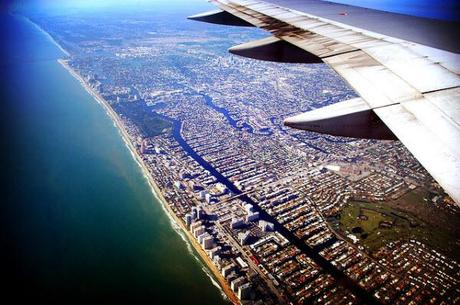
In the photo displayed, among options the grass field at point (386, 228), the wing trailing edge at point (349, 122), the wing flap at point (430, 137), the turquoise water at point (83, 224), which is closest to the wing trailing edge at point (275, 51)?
the wing trailing edge at point (349, 122)

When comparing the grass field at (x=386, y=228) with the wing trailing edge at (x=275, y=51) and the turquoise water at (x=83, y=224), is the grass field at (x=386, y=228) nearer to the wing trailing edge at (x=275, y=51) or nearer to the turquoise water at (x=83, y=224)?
the turquoise water at (x=83, y=224)

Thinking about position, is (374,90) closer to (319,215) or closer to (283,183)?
(319,215)

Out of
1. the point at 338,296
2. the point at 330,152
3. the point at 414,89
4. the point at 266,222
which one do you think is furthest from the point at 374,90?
the point at 330,152

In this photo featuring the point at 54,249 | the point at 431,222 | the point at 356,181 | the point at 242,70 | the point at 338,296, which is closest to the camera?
the point at 338,296

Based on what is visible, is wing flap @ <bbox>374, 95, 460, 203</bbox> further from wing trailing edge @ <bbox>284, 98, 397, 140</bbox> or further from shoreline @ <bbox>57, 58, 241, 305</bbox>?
shoreline @ <bbox>57, 58, 241, 305</bbox>

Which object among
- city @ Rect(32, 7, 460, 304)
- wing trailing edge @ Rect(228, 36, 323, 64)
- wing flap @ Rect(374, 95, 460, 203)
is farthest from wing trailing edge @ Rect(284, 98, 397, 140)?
city @ Rect(32, 7, 460, 304)

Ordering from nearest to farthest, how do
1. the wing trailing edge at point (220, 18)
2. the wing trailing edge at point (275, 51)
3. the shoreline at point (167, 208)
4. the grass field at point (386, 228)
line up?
the wing trailing edge at point (275, 51) < the wing trailing edge at point (220, 18) < the shoreline at point (167, 208) < the grass field at point (386, 228)
